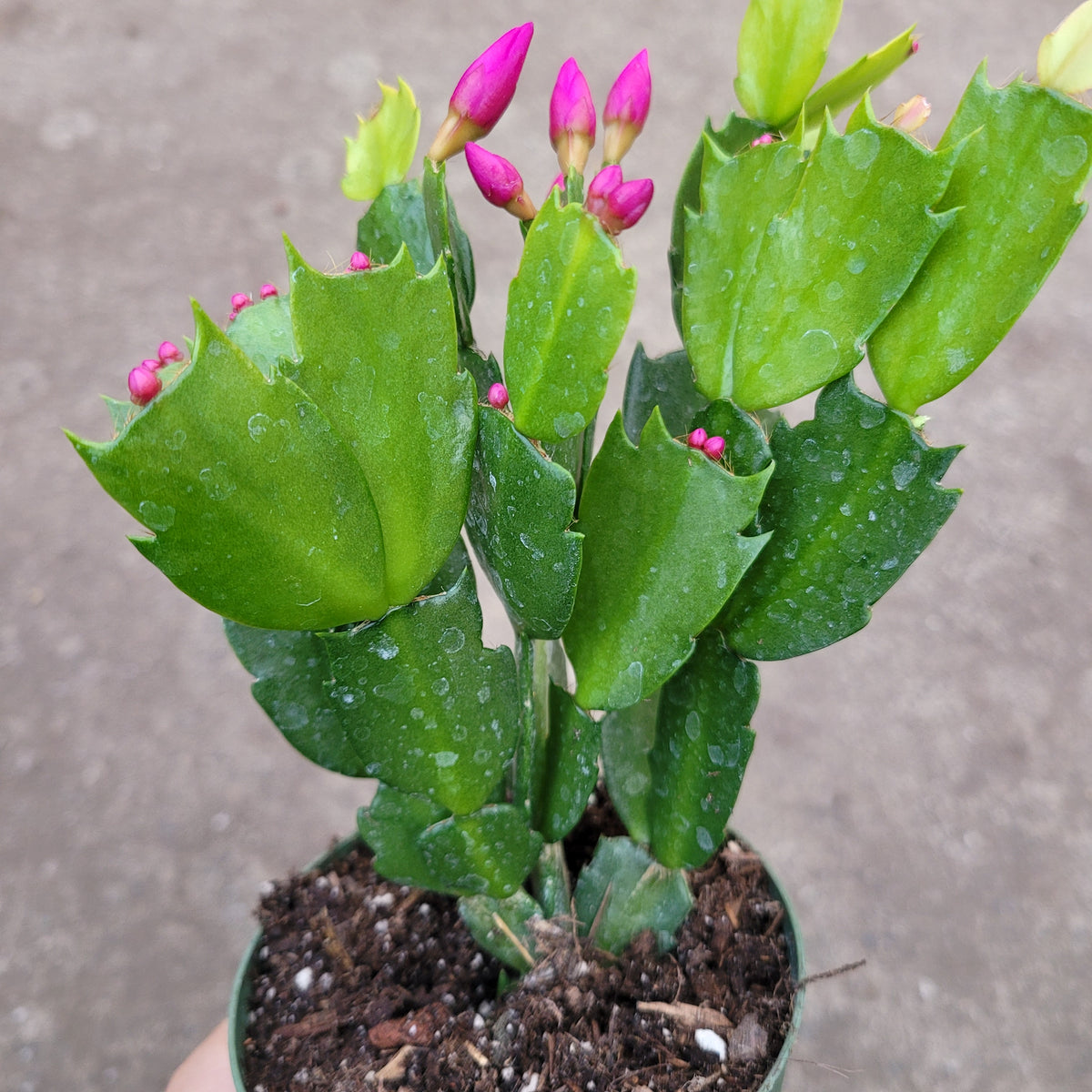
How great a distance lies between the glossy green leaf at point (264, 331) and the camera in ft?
1.40

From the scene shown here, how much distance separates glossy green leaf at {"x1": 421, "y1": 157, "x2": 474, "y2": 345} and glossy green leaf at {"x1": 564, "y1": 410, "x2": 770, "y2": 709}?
0.30 ft

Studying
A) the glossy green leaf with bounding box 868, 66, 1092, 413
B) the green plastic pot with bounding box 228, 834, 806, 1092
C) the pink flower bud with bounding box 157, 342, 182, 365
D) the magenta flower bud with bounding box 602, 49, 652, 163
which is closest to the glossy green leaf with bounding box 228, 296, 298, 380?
the pink flower bud with bounding box 157, 342, 182, 365

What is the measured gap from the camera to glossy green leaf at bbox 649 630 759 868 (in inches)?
17.8

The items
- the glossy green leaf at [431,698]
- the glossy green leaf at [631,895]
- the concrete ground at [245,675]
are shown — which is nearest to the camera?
the glossy green leaf at [431,698]

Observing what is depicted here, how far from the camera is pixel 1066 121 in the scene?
1.14ft

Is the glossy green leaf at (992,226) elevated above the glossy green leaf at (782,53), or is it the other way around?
the glossy green leaf at (782,53)

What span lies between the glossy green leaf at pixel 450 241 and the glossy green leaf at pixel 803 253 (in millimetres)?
98

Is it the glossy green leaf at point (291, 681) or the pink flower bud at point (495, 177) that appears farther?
the glossy green leaf at point (291, 681)

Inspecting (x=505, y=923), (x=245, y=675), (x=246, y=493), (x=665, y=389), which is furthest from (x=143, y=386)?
(x=245, y=675)

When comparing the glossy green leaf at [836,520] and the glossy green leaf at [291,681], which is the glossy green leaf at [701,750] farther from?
the glossy green leaf at [291,681]

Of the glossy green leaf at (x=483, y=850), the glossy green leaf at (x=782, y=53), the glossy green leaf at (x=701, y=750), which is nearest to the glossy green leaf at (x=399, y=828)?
the glossy green leaf at (x=483, y=850)

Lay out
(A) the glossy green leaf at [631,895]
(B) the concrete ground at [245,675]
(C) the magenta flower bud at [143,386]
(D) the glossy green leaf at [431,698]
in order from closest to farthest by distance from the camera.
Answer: (C) the magenta flower bud at [143,386]
(D) the glossy green leaf at [431,698]
(A) the glossy green leaf at [631,895]
(B) the concrete ground at [245,675]

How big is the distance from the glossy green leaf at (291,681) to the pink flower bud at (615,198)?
0.26 metres

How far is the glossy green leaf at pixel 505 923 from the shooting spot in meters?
0.56
